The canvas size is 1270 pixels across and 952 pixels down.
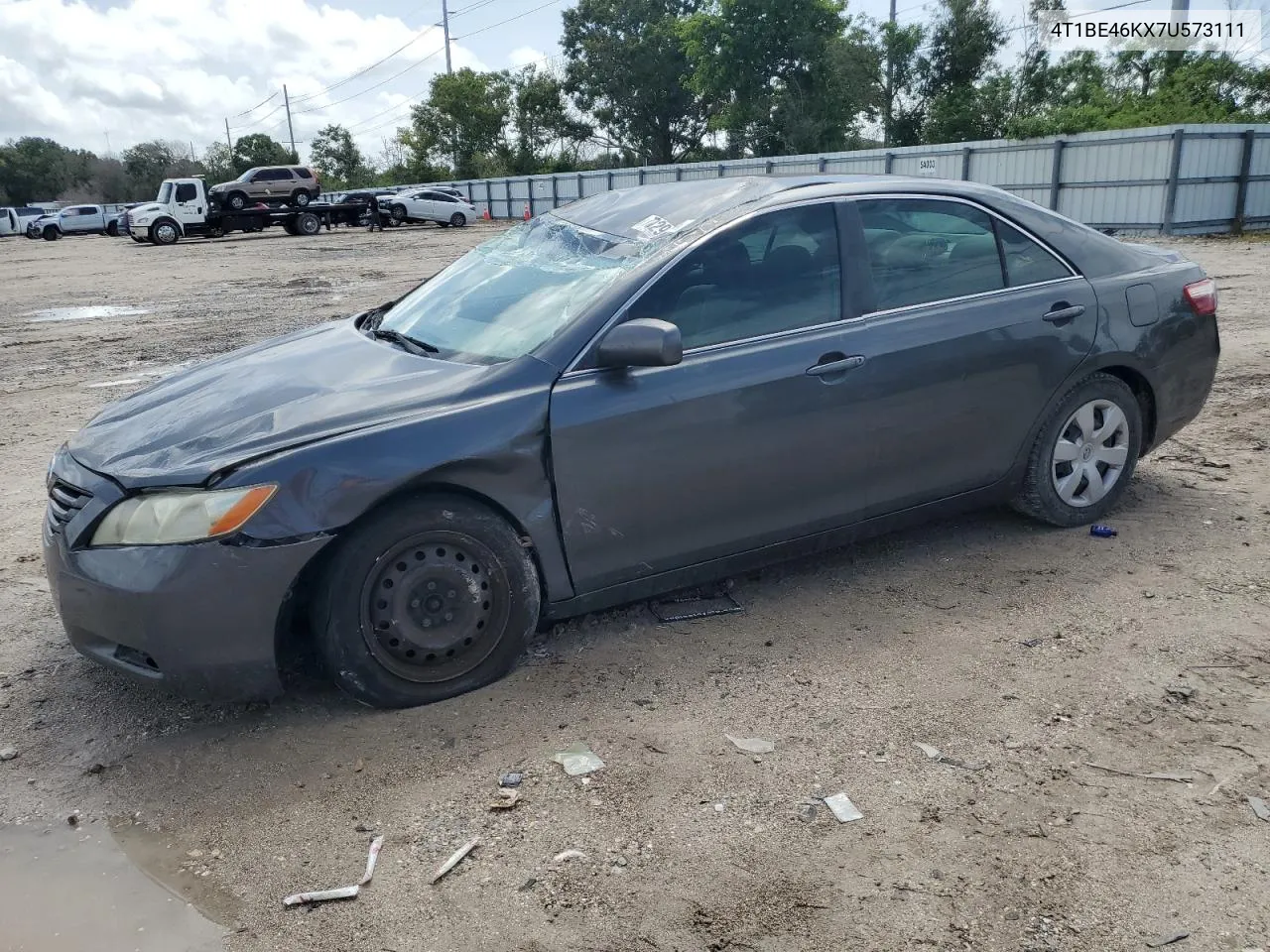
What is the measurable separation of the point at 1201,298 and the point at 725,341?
255cm

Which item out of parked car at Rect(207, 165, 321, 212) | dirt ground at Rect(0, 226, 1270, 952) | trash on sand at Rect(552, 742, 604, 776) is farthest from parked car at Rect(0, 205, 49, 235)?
trash on sand at Rect(552, 742, 604, 776)

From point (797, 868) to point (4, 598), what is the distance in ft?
12.0

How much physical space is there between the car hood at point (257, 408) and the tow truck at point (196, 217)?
34.4 metres

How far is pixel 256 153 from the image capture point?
287ft

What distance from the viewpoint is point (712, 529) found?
3770 mm

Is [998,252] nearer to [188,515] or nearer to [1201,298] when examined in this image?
[1201,298]

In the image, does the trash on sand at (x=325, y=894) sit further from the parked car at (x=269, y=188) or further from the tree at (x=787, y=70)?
the tree at (x=787, y=70)

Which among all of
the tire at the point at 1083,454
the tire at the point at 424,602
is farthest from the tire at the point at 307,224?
the tire at the point at 424,602

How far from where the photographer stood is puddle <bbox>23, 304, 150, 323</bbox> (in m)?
15.0

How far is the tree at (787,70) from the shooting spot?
50656 mm

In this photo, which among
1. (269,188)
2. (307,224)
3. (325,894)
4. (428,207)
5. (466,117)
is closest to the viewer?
(325,894)

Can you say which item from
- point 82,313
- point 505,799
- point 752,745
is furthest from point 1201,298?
point 82,313

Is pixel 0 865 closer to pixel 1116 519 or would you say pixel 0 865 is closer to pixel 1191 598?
pixel 1191 598

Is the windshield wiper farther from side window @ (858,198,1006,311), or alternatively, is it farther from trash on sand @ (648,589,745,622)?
side window @ (858,198,1006,311)
